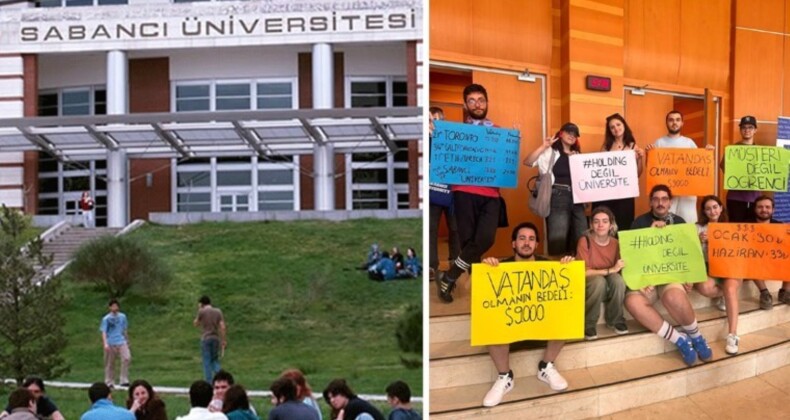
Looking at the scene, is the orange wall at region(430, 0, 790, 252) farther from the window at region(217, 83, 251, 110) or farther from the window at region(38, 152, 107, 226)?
the window at region(38, 152, 107, 226)

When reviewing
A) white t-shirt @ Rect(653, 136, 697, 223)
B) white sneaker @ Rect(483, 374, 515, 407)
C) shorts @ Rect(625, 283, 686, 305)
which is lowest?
white sneaker @ Rect(483, 374, 515, 407)

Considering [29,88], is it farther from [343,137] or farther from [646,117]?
[646,117]

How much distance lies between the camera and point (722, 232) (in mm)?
1564

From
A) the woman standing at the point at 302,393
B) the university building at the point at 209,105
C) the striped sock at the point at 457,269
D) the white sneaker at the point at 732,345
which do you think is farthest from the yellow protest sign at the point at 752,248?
the university building at the point at 209,105

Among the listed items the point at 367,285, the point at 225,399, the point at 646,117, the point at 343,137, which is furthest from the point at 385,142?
the point at 646,117

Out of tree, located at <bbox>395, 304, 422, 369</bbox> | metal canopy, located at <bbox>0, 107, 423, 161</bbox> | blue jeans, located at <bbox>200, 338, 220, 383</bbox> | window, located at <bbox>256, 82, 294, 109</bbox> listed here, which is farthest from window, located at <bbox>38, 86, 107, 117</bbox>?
tree, located at <bbox>395, 304, 422, 369</bbox>

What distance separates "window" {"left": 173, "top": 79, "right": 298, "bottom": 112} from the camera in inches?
272

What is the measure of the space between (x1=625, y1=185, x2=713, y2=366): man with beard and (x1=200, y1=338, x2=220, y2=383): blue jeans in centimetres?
447

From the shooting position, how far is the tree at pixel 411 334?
565 centimetres

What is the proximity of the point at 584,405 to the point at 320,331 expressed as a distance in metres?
5.55

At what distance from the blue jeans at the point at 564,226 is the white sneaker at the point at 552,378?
0.23 meters

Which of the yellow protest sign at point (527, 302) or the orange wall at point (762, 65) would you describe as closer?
the yellow protest sign at point (527, 302)

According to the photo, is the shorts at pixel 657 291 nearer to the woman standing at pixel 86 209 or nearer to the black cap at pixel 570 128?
the black cap at pixel 570 128

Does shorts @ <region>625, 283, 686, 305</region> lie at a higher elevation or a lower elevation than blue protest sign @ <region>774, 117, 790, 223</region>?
lower
